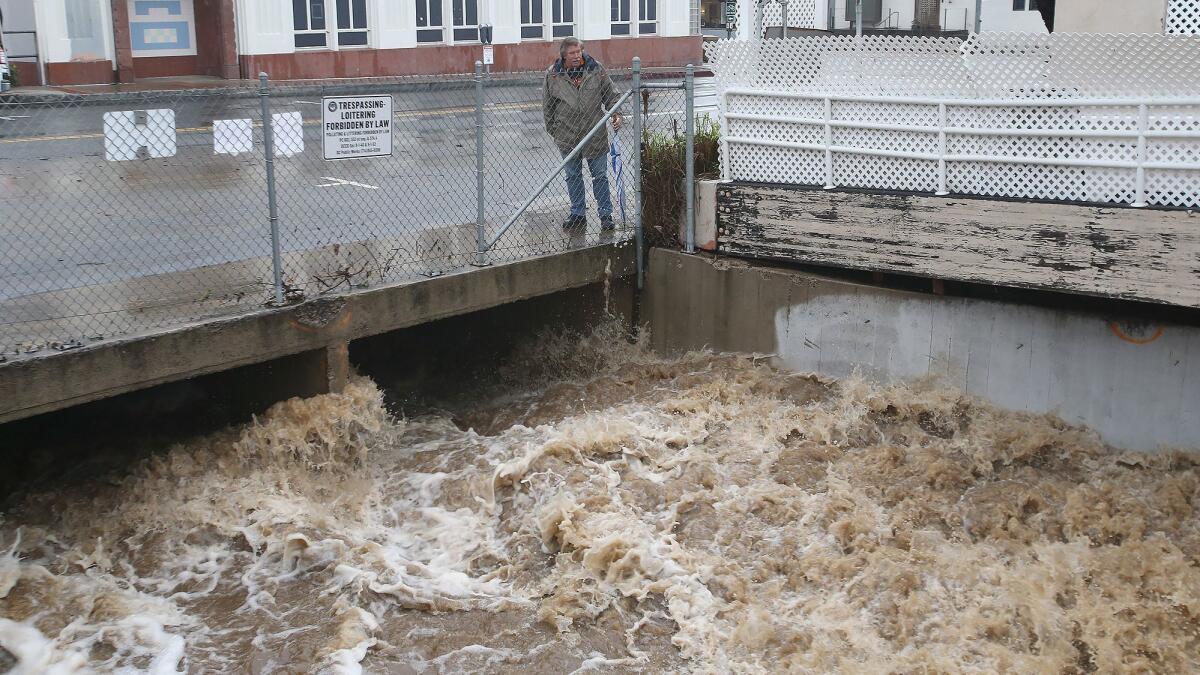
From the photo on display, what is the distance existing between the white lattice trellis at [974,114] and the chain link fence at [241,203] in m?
1.23

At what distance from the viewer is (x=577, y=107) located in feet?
34.2

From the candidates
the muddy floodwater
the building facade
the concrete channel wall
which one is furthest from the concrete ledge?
the building facade

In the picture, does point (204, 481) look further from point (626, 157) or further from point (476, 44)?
point (476, 44)

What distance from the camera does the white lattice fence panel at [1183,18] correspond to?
918 centimetres

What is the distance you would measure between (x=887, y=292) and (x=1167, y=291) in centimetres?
215

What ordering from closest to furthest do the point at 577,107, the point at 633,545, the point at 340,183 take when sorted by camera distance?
the point at 633,545 < the point at 340,183 < the point at 577,107

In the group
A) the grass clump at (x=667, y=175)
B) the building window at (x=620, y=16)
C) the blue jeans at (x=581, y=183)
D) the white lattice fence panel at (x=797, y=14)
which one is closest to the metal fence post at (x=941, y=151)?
the grass clump at (x=667, y=175)

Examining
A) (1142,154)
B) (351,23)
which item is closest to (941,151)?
(1142,154)

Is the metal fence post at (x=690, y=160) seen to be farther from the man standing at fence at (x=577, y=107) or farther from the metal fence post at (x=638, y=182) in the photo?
the man standing at fence at (x=577, y=107)

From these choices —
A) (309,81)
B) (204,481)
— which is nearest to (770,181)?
(204,481)

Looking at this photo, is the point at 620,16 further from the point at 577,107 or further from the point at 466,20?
the point at 577,107

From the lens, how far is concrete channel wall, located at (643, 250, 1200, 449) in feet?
28.2

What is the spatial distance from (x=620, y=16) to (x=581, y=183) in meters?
24.0

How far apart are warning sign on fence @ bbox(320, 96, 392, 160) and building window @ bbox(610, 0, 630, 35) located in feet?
83.2
